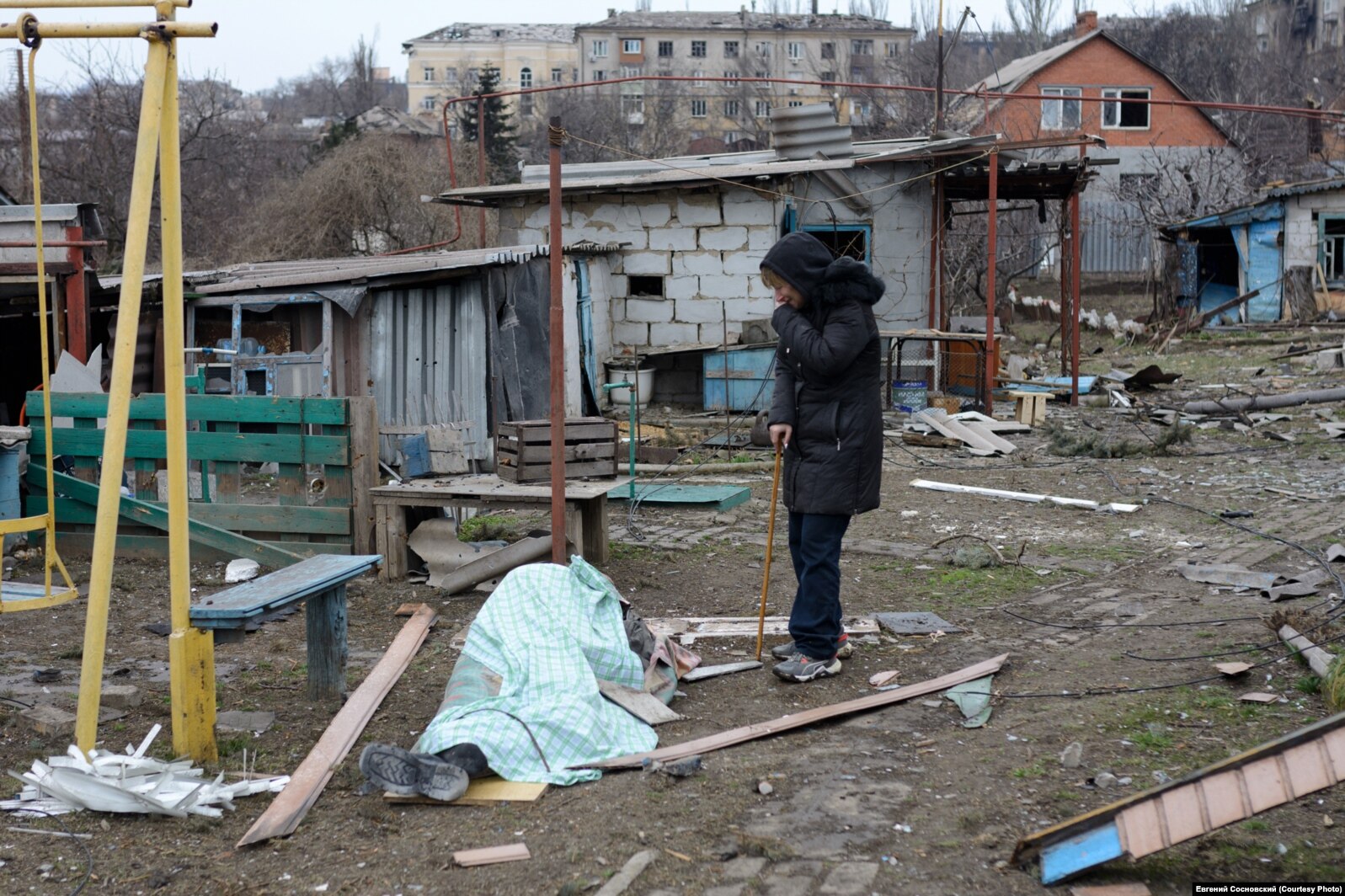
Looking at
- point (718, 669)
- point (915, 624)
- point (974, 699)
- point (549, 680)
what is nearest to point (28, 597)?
point (549, 680)

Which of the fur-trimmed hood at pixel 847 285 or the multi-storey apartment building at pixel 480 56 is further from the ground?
the multi-storey apartment building at pixel 480 56

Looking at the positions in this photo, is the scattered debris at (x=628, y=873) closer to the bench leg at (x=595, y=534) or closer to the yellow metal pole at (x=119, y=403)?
the yellow metal pole at (x=119, y=403)

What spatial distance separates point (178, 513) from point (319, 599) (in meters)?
0.99

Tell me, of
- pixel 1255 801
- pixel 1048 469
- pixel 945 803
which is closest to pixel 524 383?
pixel 1048 469

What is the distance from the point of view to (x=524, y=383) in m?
14.2

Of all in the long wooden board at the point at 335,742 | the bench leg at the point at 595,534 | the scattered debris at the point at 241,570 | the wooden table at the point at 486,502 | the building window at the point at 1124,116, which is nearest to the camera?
the long wooden board at the point at 335,742

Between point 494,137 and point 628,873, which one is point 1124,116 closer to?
point 494,137

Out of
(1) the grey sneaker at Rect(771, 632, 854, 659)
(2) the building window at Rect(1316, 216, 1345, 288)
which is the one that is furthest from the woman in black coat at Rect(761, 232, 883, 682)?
(2) the building window at Rect(1316, 216, 1345, 288)

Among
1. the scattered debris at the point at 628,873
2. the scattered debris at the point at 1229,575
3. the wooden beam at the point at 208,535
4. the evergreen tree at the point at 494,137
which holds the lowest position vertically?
the scattered debris at the point at 628,873

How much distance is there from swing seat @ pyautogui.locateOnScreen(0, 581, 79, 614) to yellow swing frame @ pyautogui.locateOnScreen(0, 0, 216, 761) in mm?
826

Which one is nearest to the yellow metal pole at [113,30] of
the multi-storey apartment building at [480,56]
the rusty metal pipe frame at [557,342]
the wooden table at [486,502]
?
the rusty metal pipe frame at [557,342]

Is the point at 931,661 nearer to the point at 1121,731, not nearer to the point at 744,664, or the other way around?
the point at 744,664

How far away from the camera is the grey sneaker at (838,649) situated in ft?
18.0

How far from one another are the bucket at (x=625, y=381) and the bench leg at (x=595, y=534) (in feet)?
30.4
